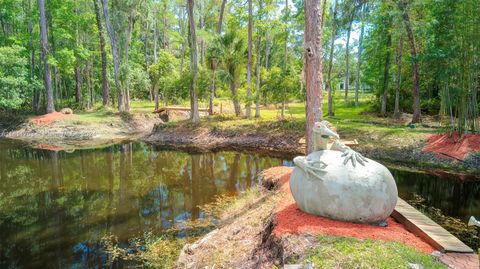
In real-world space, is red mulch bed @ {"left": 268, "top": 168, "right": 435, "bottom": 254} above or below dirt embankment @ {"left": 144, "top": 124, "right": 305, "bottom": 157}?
above

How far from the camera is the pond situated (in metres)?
7.31

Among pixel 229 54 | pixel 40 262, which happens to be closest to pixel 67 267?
pixel 40 262

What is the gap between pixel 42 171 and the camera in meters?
13.8

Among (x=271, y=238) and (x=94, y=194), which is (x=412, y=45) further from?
(x=94, y=194)

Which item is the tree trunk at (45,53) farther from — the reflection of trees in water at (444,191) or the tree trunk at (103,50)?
the reflection of trees in water at (444,191)

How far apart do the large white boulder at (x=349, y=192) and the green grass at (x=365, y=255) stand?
24.5 inches

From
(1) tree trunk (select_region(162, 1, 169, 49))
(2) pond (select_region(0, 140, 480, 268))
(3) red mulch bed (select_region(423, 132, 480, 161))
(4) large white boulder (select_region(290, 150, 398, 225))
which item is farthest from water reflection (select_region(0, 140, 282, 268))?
(1) tree trunk (select_region(162, 1, 169, 49))

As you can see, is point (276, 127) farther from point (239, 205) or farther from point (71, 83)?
point (71, 83)

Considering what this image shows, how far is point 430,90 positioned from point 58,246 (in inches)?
1040

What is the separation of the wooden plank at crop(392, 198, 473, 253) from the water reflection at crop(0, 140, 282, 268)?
485 cm

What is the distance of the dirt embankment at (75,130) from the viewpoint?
21938mm

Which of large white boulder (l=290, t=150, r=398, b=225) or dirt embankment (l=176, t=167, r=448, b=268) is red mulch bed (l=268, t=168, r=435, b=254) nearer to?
dirt embankment (l=176, t=167, r=448, b=268)

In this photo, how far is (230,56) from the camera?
79.0 feet

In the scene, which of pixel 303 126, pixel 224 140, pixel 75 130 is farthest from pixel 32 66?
pixel 303 126
